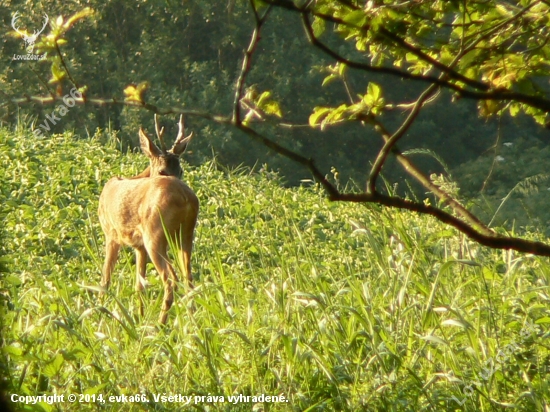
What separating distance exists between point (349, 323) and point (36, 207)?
5980mm

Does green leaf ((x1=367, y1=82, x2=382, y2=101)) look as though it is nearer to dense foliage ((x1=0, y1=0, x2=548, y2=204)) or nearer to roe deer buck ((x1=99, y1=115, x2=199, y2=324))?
roe deer buck ((x1=99, y1=115, x2=199, y2=324))

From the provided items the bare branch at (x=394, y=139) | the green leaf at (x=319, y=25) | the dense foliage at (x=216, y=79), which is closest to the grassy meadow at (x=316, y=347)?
the green leaf at (x=319, y=25)

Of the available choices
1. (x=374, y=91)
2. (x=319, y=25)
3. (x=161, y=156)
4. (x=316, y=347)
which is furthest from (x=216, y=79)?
(x=374, y=91)

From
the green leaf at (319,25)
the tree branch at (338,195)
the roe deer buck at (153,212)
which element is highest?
the green leaf at (319,25)

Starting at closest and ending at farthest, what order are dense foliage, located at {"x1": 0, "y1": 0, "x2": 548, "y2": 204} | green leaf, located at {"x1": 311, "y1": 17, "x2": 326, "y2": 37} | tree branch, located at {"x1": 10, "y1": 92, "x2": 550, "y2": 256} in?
tree branch, located at {"x1": 10, "y1": 92, "x2": 550, "y2": 256}
green leaf, located at {"x1": 311, "y1": 17, "x2": 326, "y2": 37}
dense foliage, located at {"x1": 0, "y1": 0, "x2": 548, "y2": 204}

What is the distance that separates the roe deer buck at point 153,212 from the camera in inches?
275

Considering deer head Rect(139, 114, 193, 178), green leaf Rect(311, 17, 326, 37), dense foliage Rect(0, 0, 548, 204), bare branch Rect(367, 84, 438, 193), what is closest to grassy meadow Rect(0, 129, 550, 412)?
green leaf Rect(311, 17, 326, 37)

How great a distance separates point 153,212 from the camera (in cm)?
Result: 704

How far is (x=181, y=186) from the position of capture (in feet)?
23.1

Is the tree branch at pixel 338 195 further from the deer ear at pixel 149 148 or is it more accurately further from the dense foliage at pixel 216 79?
the dense foliage at pixel 216 79

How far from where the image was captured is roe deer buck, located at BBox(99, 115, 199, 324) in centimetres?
699

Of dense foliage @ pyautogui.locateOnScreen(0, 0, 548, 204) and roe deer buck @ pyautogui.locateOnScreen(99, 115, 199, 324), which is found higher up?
roe deer buck @ pyautogui.locateOnScreen(99, 115, 199, 324)

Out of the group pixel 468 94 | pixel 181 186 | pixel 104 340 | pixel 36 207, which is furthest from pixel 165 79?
pixel 468 94

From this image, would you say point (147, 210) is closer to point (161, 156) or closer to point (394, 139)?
point (161, 156)
